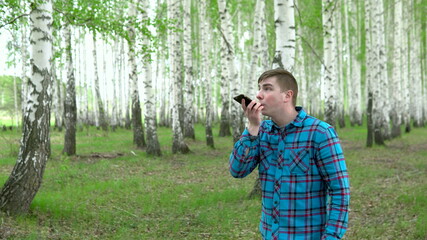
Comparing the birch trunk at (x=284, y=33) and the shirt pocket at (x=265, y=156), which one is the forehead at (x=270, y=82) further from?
the birch trunk at (x=284, y=33)

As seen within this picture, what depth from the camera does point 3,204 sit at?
18.2 feet

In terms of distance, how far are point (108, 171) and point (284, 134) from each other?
9.22m

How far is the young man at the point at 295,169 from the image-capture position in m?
2.06

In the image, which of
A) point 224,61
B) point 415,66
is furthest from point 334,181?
point 415,66

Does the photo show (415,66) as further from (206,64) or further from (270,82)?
(270,82)

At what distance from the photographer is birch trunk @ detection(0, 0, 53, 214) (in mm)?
5613

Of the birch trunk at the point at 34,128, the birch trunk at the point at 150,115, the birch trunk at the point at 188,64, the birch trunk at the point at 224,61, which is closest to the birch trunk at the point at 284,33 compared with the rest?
the birch trunk at the point at 34,128

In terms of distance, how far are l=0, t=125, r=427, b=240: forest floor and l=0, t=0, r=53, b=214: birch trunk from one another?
33 centimetres

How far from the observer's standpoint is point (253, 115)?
2.18 m

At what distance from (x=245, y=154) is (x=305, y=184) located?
0.40 metres

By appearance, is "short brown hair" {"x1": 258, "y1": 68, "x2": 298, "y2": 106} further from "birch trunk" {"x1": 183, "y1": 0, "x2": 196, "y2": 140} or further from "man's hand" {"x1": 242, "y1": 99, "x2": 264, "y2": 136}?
"birch trunk" {"x1": 183, "y1": 0, "x2": 196, "y2": 140}

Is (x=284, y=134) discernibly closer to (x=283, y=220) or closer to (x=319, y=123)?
(x=319, y=123)

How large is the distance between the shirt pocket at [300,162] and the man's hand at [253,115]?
28cm

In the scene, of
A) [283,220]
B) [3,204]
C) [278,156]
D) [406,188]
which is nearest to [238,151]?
[278,156]
